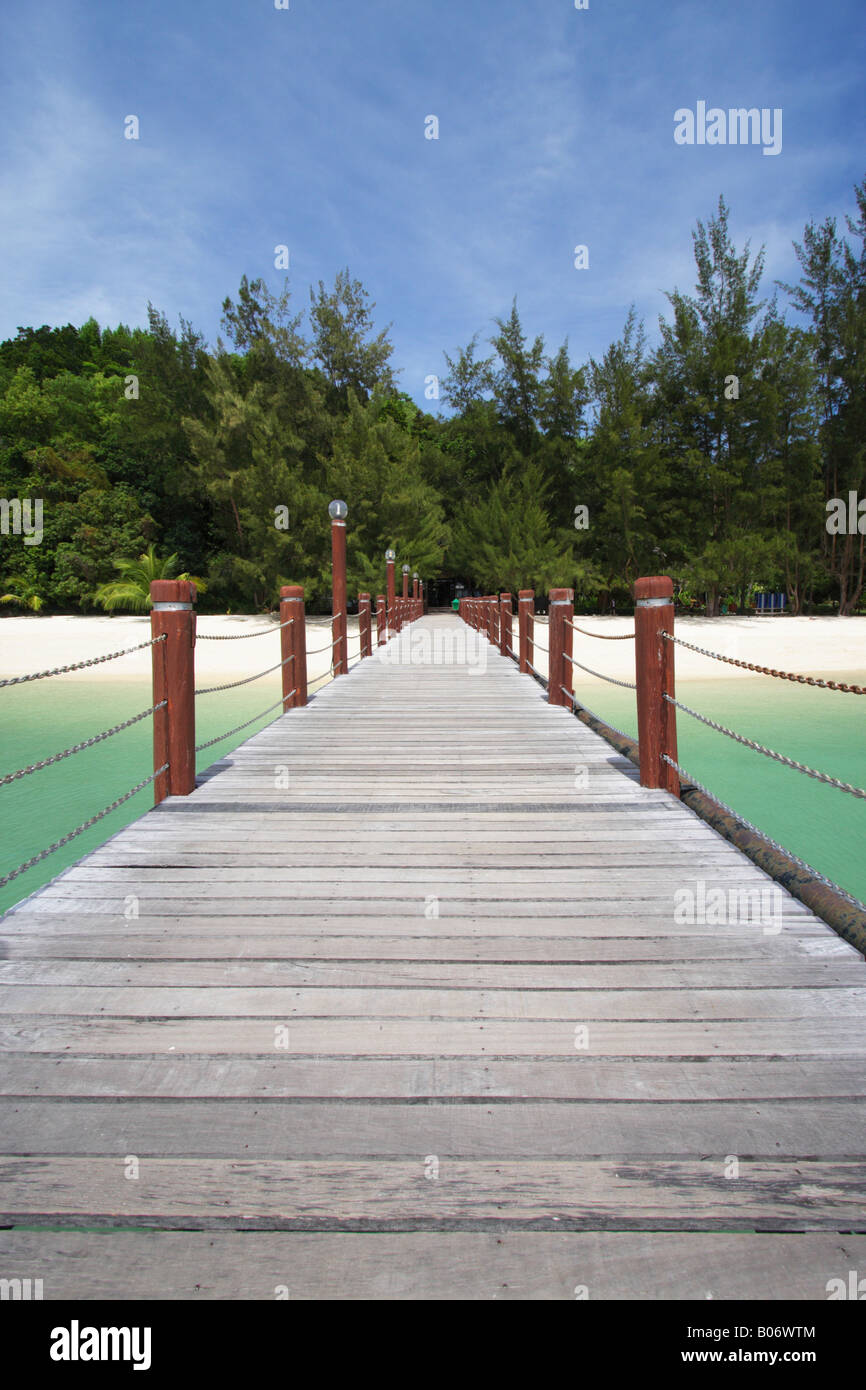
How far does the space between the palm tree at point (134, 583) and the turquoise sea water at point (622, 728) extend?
32.1ft

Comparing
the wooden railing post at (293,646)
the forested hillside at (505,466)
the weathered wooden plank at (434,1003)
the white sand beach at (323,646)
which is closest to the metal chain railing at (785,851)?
the weathered wooden plank at (434,1003)

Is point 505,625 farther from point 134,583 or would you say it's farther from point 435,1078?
point 134,583

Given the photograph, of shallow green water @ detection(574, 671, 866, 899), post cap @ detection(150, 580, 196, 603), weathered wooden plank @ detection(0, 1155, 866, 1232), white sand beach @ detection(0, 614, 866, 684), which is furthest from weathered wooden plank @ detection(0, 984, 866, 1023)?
white sand beach @ detection(0, 614, 866, 684)

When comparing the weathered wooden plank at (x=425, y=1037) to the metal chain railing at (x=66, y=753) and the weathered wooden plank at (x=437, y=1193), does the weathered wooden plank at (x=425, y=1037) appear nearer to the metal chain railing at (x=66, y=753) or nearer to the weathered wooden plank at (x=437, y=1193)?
the weathered wooden plank at (x=437, y=1193)

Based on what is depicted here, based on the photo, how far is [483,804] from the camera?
13.8ft

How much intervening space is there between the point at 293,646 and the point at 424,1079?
5792 mm

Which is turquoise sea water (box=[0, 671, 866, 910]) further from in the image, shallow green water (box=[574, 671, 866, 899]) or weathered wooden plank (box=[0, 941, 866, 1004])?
weathered wooden plank (box=[0, 941, 866, 1004])

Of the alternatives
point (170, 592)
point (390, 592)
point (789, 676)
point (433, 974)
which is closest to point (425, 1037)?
point (433, 974)

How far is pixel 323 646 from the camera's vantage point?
23.8 metres

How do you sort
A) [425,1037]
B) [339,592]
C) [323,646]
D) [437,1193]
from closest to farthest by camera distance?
[437,1193] → [425,1037] → [339,592] → [323,646]

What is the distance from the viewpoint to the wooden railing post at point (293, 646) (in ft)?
22.6

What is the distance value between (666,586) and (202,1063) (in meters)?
3.23

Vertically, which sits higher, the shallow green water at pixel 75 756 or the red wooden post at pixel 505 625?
the red wooden post at pixel 505 625

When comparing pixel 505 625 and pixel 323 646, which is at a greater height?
pixel 505 625
